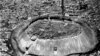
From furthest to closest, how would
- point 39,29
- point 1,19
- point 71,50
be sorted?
point 1,19 → point 39,29 → point 71,50

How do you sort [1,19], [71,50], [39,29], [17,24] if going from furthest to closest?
[1,19] → [17,24] → [39,29] → [71,50]

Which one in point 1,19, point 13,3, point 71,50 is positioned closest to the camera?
point 71,50

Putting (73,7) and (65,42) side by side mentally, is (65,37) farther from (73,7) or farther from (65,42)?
(73,7)

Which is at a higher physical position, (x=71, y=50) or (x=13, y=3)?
(x=13, y=3)

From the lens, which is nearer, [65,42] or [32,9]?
[65,42]

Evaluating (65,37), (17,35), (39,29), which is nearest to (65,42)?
(65,37)

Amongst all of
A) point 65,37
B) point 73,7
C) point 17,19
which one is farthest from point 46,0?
point 65,37

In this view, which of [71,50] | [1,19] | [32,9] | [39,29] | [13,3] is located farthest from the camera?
[13,3]

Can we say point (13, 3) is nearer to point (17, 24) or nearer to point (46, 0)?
point (46, 0)

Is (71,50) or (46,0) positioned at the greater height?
(46,0)
